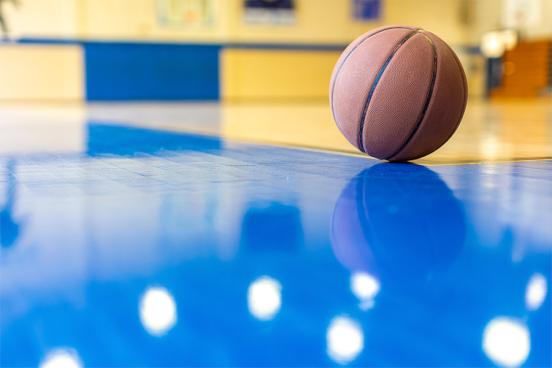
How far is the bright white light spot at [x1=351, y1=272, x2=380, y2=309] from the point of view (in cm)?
111

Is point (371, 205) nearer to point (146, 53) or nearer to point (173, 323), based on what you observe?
point (173, 323)

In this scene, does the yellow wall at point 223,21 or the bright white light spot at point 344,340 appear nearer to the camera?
the bright white light spot at point 344,340

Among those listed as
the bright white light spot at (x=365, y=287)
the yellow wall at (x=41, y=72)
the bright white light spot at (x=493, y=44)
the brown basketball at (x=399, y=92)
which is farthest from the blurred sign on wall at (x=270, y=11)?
the bright white light spot at (x=365, y=287)

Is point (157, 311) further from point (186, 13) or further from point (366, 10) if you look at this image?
point (366, 10)

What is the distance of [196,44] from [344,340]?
11.9m

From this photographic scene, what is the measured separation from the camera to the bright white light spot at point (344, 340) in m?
0.90

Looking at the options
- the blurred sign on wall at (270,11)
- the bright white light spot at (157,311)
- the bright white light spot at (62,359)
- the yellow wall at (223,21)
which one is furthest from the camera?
the blurred sign on wall at (270,11)

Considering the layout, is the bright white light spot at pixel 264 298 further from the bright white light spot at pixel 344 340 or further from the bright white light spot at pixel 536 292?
the bright white light spot at pixel 536 292

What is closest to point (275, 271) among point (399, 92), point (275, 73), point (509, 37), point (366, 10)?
point (399, 92)

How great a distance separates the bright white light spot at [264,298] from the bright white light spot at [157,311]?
0.11 metres

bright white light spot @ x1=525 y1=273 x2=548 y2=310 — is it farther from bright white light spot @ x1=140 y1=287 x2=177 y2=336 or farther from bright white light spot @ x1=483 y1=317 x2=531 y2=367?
bright white light spot @ x1=140 y1=287 x2=177 y2=336

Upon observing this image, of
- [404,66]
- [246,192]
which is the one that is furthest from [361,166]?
[246,192]

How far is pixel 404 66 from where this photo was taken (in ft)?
8.83

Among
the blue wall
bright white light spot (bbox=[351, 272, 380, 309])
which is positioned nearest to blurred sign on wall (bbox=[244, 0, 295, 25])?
the blue wall
